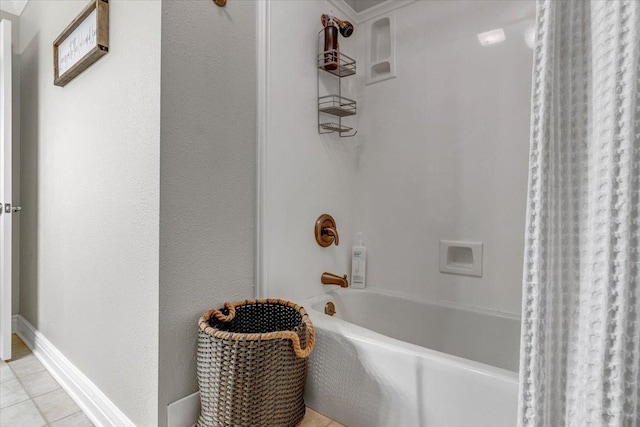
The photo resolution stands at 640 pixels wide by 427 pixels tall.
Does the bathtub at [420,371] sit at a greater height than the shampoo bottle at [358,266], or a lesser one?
lesser

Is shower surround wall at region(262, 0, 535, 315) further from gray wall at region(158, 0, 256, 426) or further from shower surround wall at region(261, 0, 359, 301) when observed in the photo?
gray wall at region(158, 0, 256, 426)

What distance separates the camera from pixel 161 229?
98 cm

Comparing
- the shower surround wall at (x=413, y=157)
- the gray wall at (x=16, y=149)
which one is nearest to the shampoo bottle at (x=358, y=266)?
the shower surround wall at (x=413, y=157)

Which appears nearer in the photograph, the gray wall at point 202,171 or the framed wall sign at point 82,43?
the gray wall at point 202,171

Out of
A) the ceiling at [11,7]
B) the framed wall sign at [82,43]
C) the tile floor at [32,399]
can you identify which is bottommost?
the tile floor at [32,399]

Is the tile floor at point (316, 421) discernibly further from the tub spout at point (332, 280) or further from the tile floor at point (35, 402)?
the tub spout at point (332, 280)

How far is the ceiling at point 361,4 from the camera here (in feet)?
5.92

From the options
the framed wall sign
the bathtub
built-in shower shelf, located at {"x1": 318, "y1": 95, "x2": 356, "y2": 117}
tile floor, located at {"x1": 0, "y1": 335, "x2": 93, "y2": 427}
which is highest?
the framed wall sign

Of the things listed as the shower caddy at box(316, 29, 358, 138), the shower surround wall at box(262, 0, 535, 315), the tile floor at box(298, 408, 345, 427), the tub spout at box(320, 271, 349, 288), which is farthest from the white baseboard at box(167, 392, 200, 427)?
the shower caddy at box(316, 29, 358, 138)

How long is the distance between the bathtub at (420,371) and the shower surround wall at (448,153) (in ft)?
0.41

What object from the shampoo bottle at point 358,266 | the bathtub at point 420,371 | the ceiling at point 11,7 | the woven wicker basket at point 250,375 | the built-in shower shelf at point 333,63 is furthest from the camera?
the ceiling at point 11,7

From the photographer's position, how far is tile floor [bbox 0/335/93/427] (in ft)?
4.17

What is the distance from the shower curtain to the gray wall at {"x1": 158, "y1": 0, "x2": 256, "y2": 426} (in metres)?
0.90

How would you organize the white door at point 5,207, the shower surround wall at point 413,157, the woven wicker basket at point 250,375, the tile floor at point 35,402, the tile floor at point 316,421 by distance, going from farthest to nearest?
the white door at point 5,207, the shower surround wall at point 413,157, the tile floor at point 35,402, the tile floor at point 316,421, the woven wicker basket at point 250,375
